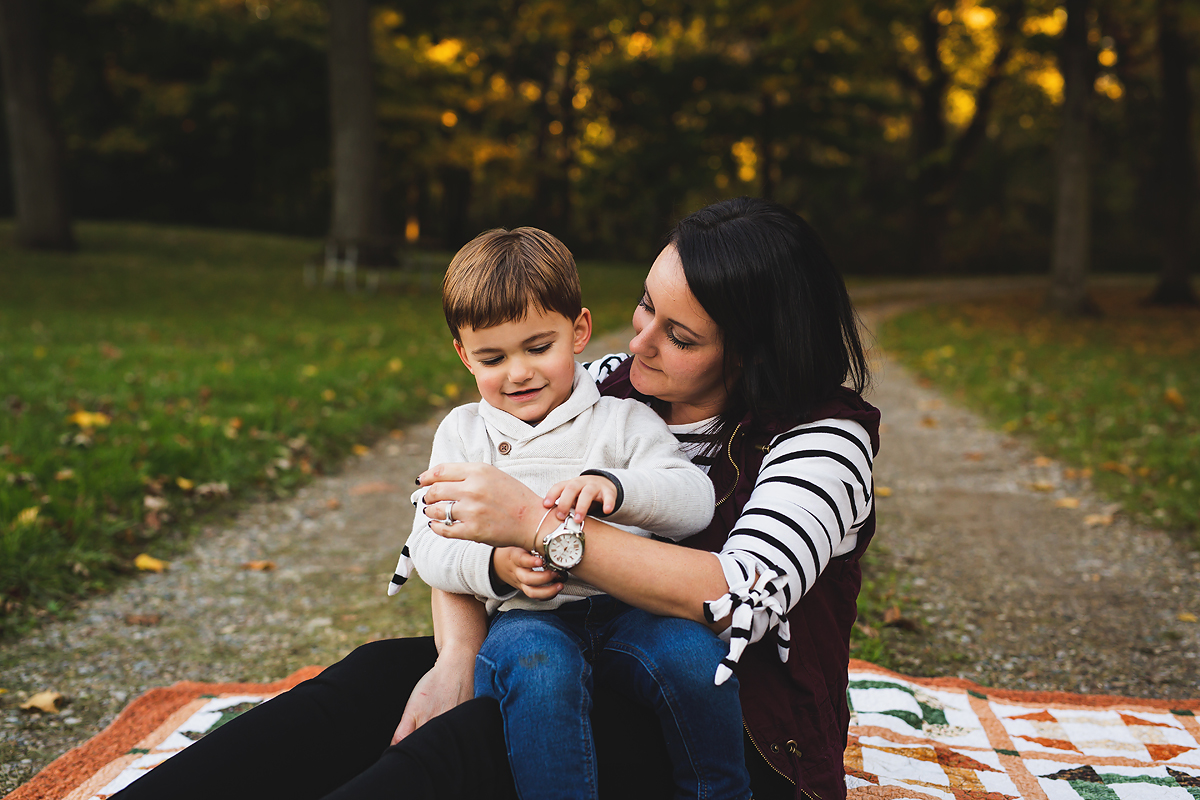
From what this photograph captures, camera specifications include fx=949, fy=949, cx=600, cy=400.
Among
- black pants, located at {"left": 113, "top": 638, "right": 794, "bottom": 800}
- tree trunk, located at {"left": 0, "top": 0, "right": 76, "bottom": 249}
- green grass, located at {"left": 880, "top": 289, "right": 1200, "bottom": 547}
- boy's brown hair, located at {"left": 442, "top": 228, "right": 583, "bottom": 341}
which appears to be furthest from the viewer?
tree trunk, located at {"left": 0, "top": 0, "right": 76, "bottom": 249}

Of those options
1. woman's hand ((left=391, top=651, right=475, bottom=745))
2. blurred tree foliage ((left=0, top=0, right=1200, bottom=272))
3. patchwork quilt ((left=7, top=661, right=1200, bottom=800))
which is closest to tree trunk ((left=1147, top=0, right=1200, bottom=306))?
blurred tree foliage ((left=0, top=0, right=1200, bottom=272))

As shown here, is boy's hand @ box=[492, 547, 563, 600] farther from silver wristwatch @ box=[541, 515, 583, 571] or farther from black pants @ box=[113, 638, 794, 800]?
black pants @ box=[113, 638, 794, 800]

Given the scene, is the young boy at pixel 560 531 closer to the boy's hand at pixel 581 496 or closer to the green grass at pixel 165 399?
the boy's hand at pixel 581 496

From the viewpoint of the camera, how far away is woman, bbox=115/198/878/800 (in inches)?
61.2

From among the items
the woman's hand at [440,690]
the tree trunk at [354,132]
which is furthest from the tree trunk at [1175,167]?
the woman's hand at [440,690]

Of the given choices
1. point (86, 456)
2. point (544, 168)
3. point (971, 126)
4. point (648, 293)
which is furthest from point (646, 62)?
point (648, 293)

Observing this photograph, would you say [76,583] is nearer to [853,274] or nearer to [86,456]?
[86,456]

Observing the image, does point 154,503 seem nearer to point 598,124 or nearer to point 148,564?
point 148,564

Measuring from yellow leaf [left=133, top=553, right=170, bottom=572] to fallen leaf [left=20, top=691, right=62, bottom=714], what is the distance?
1107 millimetres

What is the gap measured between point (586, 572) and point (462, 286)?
620mm

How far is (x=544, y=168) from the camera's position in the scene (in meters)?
26.0

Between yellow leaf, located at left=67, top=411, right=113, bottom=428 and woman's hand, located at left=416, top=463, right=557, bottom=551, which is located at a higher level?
woman's hand, located at left=416, top=463, right=557, bottom=551

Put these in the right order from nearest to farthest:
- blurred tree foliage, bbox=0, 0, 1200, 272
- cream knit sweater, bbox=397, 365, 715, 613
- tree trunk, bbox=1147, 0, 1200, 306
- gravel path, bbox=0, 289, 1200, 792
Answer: cream knit sweater, bbox=397, 365, 715, 613 → gravel path, bbox=0, 289, 1200, 792 → tree trunk, bbox=1147, 0, 1200, 306 → blurred tree foliage, bbox=0, 0, 1200, 272

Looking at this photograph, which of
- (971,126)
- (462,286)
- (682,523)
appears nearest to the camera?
(682,523)
